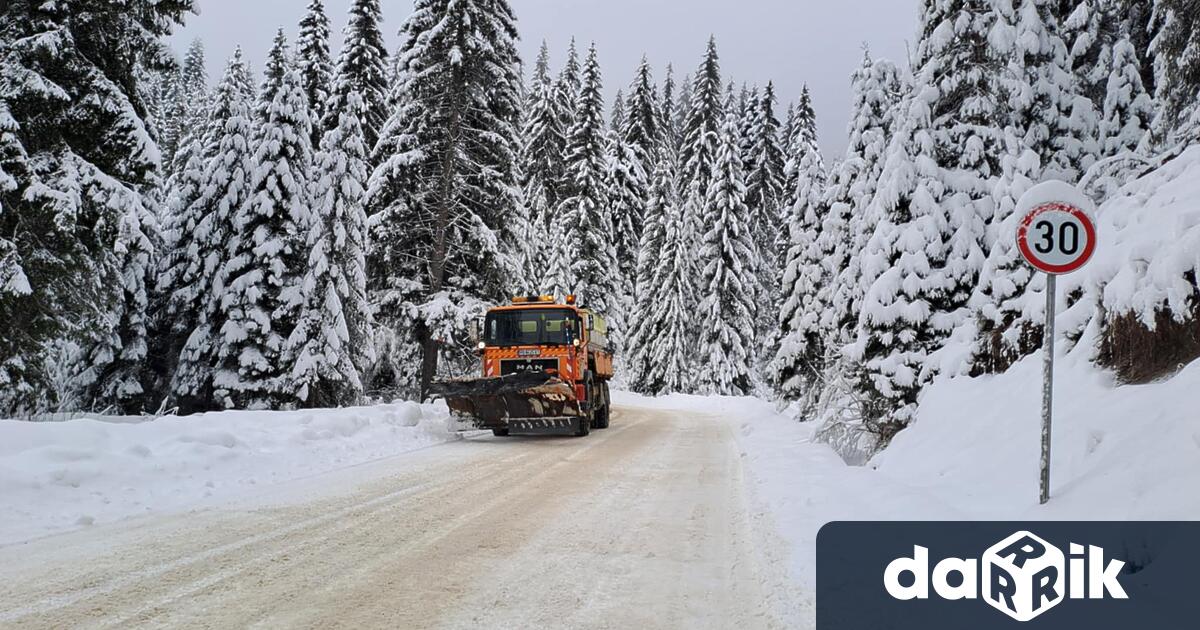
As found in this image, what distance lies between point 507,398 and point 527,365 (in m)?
1.61

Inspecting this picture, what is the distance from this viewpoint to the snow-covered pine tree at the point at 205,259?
74.3ft

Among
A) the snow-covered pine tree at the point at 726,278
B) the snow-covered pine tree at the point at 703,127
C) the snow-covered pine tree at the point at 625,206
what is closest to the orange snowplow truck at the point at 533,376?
the snow-covered pine tree at the point at 726,278

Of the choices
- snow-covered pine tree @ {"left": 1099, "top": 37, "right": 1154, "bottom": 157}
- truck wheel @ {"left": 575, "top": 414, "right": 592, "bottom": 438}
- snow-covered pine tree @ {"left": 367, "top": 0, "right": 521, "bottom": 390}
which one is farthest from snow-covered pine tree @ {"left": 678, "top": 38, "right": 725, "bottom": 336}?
snow-covered pine tree @ {"left": 1099, "top": 37, "right": 1154, "bottom": 157}

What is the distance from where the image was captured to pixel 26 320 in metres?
13.4

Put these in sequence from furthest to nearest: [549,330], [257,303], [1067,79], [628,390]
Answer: [628,390] < [257,303] < [549,330] < [1067,79]

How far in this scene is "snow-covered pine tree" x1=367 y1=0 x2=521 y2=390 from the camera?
22266mm

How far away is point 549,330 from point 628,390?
95.4ft

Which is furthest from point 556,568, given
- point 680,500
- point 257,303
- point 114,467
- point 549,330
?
point 257,303

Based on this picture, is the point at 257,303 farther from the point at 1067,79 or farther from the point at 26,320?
the point at 1067,79

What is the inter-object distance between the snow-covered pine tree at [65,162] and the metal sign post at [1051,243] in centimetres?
1439

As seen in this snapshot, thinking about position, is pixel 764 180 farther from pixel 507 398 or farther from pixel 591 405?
pixel 507 398

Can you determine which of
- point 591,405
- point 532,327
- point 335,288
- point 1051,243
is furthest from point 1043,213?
point 335,288

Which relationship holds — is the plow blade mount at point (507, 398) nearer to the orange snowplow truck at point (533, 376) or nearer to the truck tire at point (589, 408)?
the orange snowplow truck at point (533, 376)

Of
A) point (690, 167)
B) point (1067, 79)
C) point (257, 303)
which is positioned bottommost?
point (257, 303)
